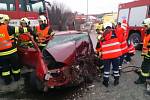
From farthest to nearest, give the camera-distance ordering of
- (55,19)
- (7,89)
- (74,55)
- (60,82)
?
1. (55,19)
2. (7,89)
3. (74,55)
4. (60,82)

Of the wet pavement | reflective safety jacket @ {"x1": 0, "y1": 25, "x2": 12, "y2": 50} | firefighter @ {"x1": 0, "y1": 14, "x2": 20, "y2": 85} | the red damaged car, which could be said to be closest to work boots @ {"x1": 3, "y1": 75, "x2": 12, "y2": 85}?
firefighter @ {"x1": 0, "y1": 14, "x2": 20, "y2": 85}

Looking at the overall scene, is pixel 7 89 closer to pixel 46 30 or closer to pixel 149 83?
pixel 46 30

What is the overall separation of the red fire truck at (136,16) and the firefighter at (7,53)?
26.9 ft

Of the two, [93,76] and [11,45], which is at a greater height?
[11,45]

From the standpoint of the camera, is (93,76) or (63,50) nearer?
(63,50)

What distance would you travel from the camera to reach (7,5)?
909 centimetres

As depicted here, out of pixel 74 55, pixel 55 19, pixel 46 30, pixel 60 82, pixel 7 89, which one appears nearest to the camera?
pixel 60 82

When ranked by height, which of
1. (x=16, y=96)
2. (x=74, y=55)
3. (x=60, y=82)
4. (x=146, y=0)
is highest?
(x=146, y=0)

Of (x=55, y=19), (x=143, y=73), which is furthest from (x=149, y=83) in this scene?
(x=55, y=19)

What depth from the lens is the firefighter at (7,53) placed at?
664 centimetres

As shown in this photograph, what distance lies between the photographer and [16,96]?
6.12m

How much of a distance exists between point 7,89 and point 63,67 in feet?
5.72

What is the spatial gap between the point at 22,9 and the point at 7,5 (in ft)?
2.05

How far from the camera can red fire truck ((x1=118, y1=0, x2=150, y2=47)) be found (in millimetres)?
13641
